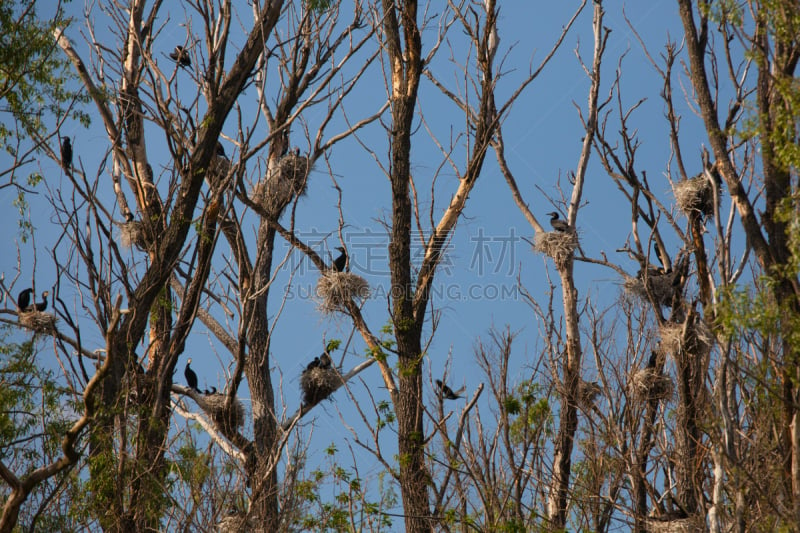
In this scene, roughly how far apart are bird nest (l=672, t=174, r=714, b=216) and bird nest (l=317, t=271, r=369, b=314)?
436 cm

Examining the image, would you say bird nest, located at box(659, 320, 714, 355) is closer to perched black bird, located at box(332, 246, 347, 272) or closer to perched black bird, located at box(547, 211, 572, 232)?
perched black bird, located at box(547, 211, 572, 232)

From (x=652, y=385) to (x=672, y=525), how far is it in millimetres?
2411

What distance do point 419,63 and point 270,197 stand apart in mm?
3406

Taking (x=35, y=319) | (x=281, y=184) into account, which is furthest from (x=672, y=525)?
(x=35, y=319)

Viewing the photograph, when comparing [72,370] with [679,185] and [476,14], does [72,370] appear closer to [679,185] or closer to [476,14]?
[476,14]

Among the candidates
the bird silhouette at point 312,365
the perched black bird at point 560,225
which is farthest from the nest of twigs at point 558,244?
the bird silhouette at point 312,365

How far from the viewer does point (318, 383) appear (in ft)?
43.8

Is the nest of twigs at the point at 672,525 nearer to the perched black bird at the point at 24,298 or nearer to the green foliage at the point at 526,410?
the green foliage at the point at 526,410

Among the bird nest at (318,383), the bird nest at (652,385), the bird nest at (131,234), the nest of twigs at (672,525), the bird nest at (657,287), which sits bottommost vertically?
the nest of twigs at (672,525)

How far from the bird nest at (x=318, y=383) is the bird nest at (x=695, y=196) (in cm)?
538

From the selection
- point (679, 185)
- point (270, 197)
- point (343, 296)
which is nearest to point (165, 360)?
point (343, 296)

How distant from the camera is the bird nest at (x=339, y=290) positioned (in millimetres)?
11711

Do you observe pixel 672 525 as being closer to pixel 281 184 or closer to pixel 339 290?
pixel 339 290

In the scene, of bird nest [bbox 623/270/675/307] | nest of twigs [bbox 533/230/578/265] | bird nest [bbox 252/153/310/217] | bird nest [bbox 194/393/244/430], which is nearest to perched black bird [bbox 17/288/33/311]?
bird nest [bbox 194/393/244/430]
